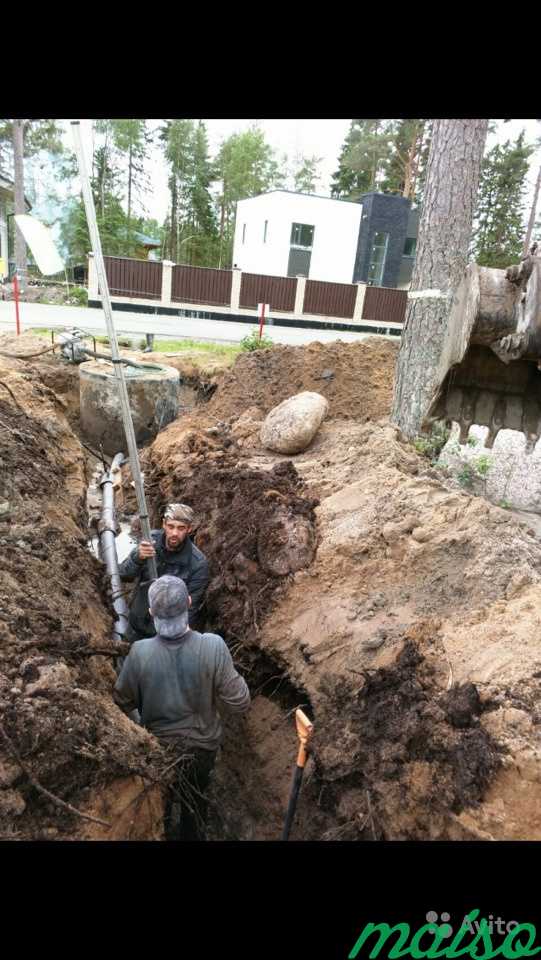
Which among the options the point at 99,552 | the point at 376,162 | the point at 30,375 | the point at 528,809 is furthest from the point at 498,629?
the point at 376,162

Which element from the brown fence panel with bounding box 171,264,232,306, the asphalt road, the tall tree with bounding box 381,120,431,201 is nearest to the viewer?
the asphalt road

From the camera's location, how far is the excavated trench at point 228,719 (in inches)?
97.3

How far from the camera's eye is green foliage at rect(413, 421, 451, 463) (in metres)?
6.51

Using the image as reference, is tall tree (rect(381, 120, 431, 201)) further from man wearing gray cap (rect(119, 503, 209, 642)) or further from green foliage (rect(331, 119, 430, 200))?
man wearing gray cap (rect(119, 503, 209, 642))

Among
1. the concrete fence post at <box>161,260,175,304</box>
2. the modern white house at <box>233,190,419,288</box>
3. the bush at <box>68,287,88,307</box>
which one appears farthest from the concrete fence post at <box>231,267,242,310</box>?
the modern white house at <box>233,190,419,288</box>

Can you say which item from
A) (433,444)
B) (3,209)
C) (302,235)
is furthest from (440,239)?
(3,209)

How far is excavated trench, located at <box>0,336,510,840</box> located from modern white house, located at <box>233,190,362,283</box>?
2358cm

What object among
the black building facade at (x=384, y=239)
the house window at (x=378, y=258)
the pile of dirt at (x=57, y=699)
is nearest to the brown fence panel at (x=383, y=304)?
the black building facade at (x=384, y=239)

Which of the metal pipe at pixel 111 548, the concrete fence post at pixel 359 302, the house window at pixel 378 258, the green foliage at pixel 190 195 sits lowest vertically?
the metal pipe at pixel 111 548

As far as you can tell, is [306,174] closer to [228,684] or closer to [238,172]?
[238,172]

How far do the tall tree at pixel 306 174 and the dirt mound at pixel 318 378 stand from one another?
4392cm

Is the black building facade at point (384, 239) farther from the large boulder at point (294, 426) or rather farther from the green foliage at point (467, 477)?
the green foliage at point (467, 477)

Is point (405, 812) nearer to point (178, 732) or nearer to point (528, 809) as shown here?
point (528, 809)

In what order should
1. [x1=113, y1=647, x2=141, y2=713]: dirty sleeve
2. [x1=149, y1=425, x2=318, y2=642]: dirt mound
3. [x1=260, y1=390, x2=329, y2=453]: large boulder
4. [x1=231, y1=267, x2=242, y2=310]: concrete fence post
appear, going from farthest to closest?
1. [x1=231, y1=267, x2=242, y2=310]: concrete fence post
2. [x1=260, y1=390, x2=329, y2=453]: large boulder
3. [x1=149, y1=425, x2=318, y2=642]: dirt mound
4. [x1=113, y1=647, x2=141, y2=713]: dirty sleeve
